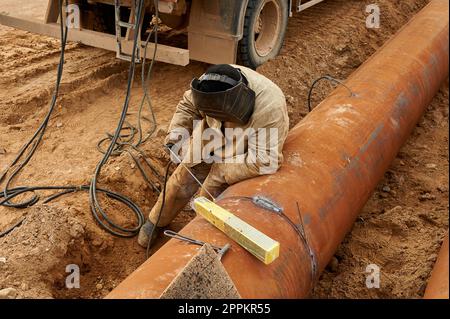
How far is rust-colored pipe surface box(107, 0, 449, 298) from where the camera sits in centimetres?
219

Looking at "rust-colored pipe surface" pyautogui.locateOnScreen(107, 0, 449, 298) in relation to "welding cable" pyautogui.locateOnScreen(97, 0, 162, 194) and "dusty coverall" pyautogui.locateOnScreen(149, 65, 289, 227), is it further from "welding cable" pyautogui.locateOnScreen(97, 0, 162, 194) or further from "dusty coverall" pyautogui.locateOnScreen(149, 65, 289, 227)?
"welding cable" pyautogui.locateOnScreen(97, 0, 162, 194)

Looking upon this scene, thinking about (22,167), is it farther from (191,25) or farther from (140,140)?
(191,25)

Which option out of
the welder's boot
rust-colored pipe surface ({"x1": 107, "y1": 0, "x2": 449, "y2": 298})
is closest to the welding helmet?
rust-colored pipe surface ({"x1": 107, "y1": 0, "x2": 449, "y2": 298})

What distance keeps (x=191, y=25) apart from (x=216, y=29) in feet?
0.94

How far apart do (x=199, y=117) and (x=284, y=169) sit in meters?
0.95

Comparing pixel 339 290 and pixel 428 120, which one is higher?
pixel 428 120

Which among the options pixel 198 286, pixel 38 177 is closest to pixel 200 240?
pixel 198 286

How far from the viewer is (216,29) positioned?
4832 millimetres

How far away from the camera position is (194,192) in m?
3.69

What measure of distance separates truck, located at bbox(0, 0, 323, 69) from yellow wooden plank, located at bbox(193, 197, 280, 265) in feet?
8.37

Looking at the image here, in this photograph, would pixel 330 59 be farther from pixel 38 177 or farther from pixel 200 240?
pixel 200 240

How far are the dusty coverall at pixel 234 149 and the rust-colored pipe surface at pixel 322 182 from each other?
14 cm

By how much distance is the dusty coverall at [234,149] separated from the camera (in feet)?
9.65

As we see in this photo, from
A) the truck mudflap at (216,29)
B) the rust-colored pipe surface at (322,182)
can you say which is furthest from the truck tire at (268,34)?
the rust-colored pipe surface at (322,182)
